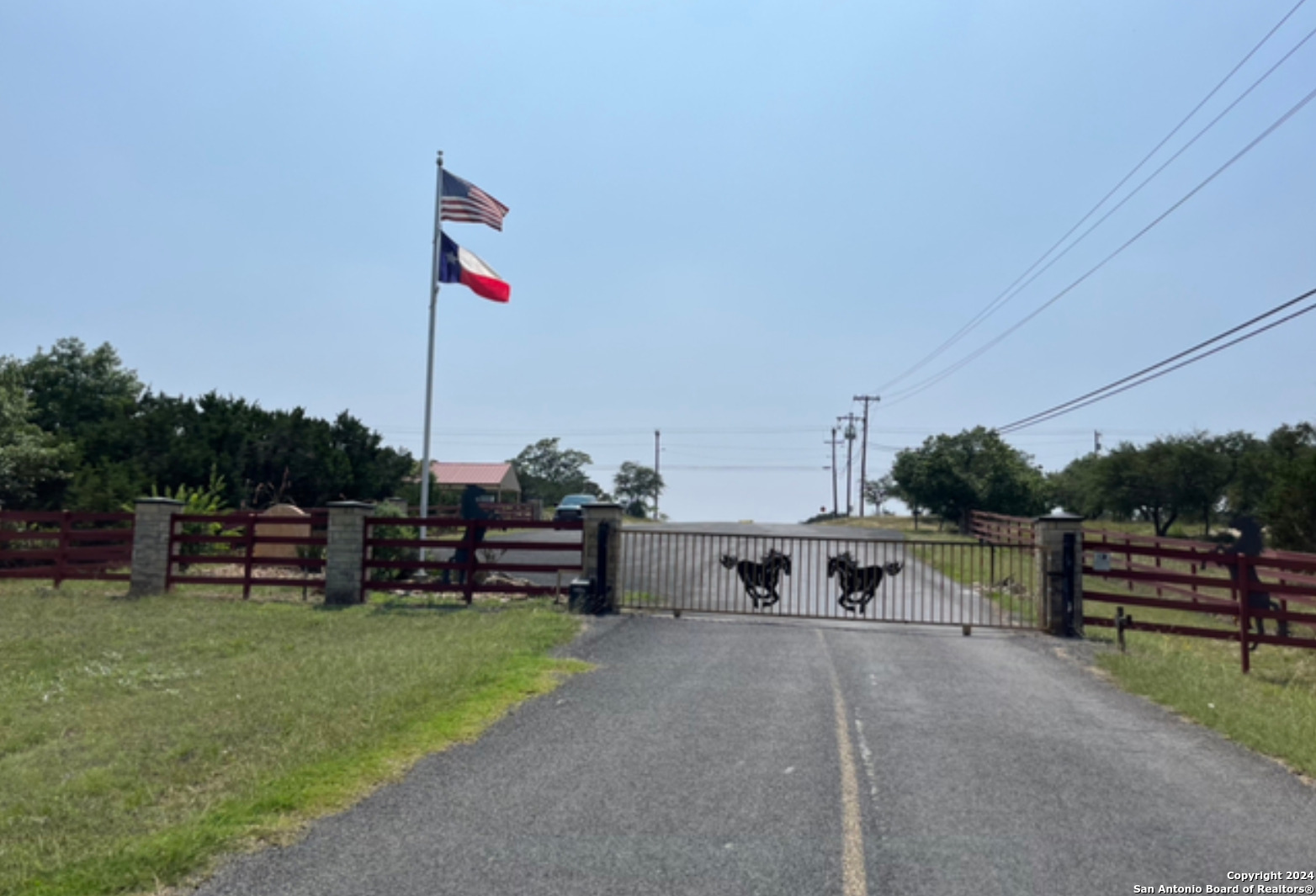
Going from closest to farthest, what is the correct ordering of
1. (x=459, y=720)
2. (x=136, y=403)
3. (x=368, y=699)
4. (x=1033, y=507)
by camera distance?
(x=459, y=720) → (x=368, y=699) → (x=136, y=403) → (x=1033, y=507)

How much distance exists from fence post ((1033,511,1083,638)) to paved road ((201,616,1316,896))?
4.67m

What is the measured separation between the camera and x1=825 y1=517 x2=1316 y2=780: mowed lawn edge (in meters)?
8.51

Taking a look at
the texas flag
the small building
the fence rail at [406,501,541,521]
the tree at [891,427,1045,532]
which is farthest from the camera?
the small building

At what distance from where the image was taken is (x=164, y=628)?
13.8 m

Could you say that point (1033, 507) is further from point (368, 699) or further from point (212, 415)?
point (368, 699)

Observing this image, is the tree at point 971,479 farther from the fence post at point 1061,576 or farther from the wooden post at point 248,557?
the wooden post at point 248,557

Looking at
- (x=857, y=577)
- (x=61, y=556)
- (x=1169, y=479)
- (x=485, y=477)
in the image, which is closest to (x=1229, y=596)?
(x=857, y=577)

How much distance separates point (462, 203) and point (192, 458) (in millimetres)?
15009

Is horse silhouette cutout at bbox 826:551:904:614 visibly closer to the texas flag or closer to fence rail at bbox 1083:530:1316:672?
fence rail at bbox 1083:530:1316:672

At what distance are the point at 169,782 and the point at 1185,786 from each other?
23.4 feet

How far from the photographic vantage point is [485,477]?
74.9 meters

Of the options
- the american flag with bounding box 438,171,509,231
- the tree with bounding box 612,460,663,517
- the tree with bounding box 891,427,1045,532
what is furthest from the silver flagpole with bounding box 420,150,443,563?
the tree with bounding box 612,460,663,517

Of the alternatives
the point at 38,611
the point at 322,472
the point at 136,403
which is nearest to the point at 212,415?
the point at 322,472

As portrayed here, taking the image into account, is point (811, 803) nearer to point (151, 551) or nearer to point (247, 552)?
point (247, 552)
